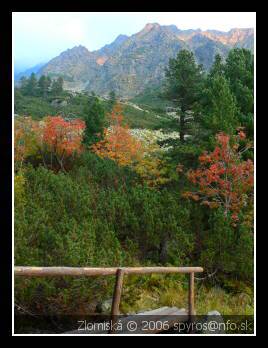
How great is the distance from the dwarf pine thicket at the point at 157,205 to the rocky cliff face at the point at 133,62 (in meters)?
120

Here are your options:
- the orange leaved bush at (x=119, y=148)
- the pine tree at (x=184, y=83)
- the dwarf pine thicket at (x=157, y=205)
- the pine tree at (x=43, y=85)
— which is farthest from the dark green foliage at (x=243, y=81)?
the pine tree at (x=43, y=85)

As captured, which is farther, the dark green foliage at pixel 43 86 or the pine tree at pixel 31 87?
the dark green foliage at pixel 43 86

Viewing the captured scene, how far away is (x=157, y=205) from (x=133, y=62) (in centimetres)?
16472

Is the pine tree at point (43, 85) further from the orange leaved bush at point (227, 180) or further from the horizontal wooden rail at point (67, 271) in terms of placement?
the horizontal wooden rail at point (67, 271)

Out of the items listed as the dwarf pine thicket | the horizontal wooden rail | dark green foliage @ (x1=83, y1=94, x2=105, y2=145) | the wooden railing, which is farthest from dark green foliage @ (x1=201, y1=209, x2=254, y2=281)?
dark green foliage @ (x1=83, y1=94, x2=105, y2=145)

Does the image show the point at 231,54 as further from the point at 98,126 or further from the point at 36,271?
the point at 36,271

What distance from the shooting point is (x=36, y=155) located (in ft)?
53.8

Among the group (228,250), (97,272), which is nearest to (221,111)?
(228,250)

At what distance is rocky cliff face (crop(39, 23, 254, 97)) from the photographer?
496 ft

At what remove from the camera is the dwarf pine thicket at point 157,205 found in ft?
26.1

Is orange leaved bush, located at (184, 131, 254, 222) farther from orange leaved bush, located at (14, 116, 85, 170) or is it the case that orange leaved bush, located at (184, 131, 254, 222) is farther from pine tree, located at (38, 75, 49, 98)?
pine tree, located at (38, 75, 49, 98)

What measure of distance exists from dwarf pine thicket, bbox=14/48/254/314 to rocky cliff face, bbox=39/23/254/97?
392ft
